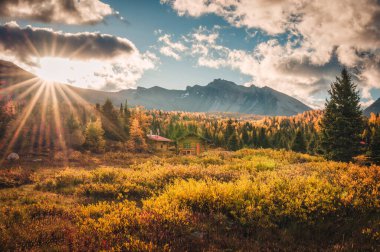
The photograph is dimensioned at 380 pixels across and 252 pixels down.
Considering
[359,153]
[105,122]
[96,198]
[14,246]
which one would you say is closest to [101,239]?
[14,246]

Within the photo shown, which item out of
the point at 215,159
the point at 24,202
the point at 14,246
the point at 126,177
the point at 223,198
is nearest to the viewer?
the point at 14,246

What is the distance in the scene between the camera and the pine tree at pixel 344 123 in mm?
28719

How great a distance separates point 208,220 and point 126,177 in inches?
353

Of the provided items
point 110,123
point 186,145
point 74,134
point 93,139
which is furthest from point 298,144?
point 74,134

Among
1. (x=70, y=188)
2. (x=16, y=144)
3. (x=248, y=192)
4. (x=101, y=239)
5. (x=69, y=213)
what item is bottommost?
(x=16, y=144)

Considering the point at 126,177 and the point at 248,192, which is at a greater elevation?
the point at 248,192

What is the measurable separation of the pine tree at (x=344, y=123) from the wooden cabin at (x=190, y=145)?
29344 millimetres

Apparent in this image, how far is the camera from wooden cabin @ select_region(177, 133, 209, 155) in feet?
179

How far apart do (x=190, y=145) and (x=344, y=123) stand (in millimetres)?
32415

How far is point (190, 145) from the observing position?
5500 centimetres

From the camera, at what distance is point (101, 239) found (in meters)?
5.44

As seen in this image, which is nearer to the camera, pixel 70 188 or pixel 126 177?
pixel 70 188

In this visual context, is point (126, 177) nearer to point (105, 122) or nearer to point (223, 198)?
point (223, 198)

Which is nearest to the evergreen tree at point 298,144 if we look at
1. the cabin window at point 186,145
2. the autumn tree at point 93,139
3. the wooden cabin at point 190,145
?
the wooden cabin at point 190,145
